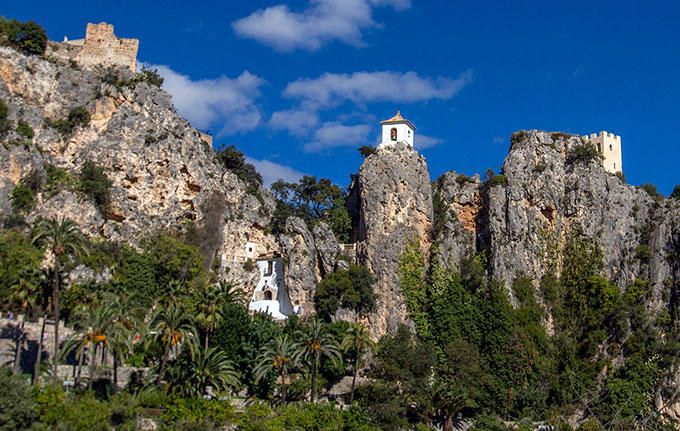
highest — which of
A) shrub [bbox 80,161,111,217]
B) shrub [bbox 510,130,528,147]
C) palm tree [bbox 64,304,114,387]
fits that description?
shrub [bbox 510,130,528,147]

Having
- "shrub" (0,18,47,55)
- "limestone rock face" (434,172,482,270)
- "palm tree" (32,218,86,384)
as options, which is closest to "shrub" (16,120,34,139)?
"shrub" (0,18,47,55)

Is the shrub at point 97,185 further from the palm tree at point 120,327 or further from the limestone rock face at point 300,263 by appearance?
the palm tree at point 120,327

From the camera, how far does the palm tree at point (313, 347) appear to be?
2007 inches

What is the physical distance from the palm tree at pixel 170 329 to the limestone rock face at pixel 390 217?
18.8 m

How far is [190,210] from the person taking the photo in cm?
6481

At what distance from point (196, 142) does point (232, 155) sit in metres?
7.79

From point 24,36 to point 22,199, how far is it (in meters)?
18.1

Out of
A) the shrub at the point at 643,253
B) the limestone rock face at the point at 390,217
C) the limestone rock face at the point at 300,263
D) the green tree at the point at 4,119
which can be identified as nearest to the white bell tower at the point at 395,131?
the limestone rock face at the point at 390,217

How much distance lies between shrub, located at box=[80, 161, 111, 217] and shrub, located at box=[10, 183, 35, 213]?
3.79 metres

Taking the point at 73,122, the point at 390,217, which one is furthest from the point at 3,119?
the point at 390,217

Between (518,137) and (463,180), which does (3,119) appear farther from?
(518,137)

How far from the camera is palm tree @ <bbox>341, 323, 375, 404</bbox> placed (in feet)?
177

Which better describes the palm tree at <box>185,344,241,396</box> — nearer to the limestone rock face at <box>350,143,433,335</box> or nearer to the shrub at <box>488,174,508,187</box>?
the limestone rock face at <box>350,143,433,335</box>

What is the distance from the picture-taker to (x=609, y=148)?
238 ft
